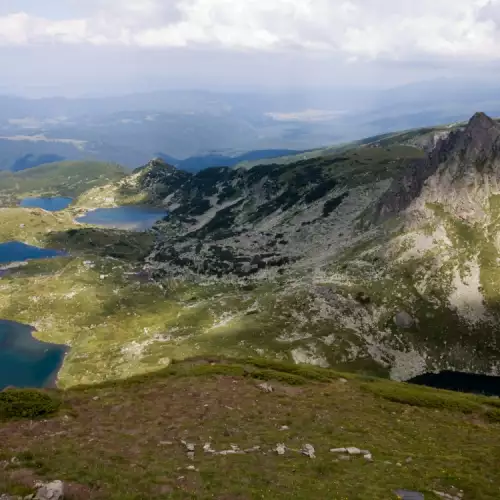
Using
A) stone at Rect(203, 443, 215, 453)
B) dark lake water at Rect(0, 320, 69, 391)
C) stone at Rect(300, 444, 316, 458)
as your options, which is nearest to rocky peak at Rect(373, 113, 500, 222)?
dark lake water at Rect(0, 320, 69, 391)

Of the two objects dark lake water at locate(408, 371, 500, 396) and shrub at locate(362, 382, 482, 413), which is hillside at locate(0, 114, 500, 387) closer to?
dark lake water at locate(408, 371, 500, 396)

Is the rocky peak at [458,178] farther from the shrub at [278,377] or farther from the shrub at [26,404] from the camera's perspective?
the shrub at [26,404]

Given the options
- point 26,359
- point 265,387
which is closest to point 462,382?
point 265,387

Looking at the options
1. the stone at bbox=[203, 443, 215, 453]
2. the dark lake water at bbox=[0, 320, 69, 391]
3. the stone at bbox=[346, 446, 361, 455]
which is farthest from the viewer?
the dark lake water at bbox=[0, 320, 69, 391]

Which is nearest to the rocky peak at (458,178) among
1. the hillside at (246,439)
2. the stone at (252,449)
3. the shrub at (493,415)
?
the hillside at (246,439)

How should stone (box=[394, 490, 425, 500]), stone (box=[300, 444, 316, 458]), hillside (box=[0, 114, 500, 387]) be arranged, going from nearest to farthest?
1. stone (box=[394, 490, 425, 500])
2. stone (box=[300, 444, 316, 458])
3. hillside (box=[0, 114, 500, 387])

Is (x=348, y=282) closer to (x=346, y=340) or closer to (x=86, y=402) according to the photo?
(x=346, y=340)

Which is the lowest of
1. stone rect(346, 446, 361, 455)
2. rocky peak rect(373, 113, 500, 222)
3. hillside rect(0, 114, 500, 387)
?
hillside rect(0, 114, 500, 387)
